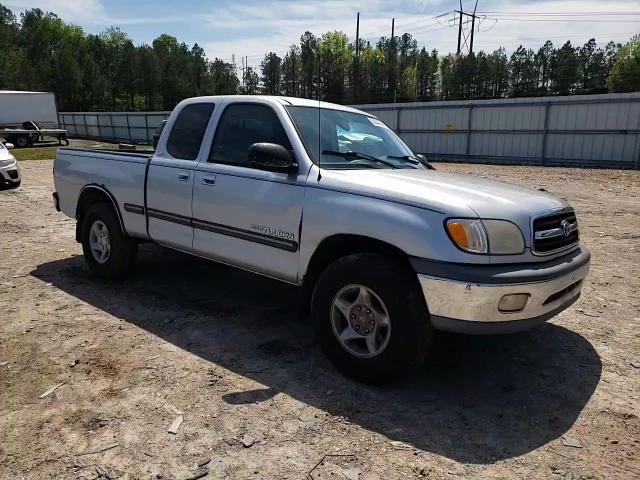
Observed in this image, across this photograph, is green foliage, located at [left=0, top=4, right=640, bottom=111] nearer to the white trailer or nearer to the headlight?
the white trailer

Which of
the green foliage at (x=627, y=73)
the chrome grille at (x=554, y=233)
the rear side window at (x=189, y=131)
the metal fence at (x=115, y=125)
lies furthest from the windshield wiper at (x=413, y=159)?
the green foliage at (x=627, y=73)

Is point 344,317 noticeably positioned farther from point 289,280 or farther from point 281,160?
point 281,160

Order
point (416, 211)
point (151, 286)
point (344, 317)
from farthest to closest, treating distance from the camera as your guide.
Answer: point (151, 286)
point (344, 317)
point (416, 211)

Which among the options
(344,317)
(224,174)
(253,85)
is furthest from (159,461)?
(253,85)

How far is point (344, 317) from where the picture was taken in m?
3.39

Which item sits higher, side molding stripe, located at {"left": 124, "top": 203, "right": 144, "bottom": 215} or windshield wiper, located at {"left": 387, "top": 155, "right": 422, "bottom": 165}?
windshield wiper, located at {"left": 387, "top": 155, "right": 422, "bottom": 165}

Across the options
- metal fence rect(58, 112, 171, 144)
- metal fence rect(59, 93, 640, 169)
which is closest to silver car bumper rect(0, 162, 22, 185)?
metal fence rect(59, 93, 640, 169)

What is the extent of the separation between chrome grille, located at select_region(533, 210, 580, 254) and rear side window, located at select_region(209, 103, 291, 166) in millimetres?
1875

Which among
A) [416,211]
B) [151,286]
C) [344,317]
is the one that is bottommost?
[151,286]

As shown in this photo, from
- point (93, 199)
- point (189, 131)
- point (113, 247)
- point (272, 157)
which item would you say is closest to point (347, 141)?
point (272, 157)

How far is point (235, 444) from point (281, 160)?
188cm

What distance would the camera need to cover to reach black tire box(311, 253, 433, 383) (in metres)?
3.05

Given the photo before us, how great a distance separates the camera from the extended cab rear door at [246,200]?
369 centimetres

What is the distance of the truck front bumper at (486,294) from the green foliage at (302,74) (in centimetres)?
5595
